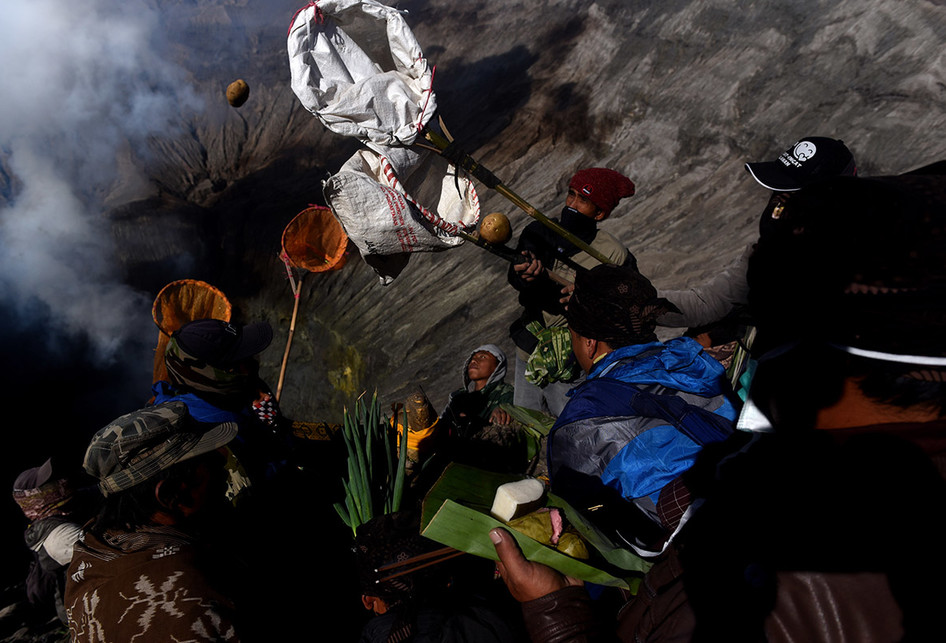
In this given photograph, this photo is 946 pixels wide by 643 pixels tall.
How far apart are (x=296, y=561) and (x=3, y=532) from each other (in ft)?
15.5

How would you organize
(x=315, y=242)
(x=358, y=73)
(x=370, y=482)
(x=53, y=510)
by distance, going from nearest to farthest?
(x=358, y=73), (x=370, y=482), (x=53, y=510), (x=315, y=242)

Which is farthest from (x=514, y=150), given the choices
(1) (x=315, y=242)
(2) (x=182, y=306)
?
(2) (x=182, y=306)

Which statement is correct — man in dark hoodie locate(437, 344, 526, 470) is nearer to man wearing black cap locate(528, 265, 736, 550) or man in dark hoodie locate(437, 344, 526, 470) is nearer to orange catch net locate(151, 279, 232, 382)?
man wearing black cap locate(528, 265, 736, 550)

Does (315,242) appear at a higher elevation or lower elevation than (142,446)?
lower

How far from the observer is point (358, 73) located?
2066 millimetres

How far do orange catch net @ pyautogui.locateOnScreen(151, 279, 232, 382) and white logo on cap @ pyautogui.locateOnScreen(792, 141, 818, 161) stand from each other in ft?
13.0

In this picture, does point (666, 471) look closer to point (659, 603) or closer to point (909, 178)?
point (659, 603)

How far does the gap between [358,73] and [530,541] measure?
1880mm

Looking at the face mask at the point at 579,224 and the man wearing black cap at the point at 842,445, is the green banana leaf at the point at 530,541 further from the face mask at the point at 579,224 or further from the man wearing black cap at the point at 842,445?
the face mask at the point at 579,224

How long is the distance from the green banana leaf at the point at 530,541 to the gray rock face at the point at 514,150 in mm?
3949

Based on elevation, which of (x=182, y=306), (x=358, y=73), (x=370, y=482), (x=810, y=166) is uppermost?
(x=358, y=73)

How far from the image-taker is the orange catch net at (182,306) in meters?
3.84

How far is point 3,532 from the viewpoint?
17.3ft

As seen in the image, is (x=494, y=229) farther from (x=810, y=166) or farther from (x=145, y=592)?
(x=145, y=592)
